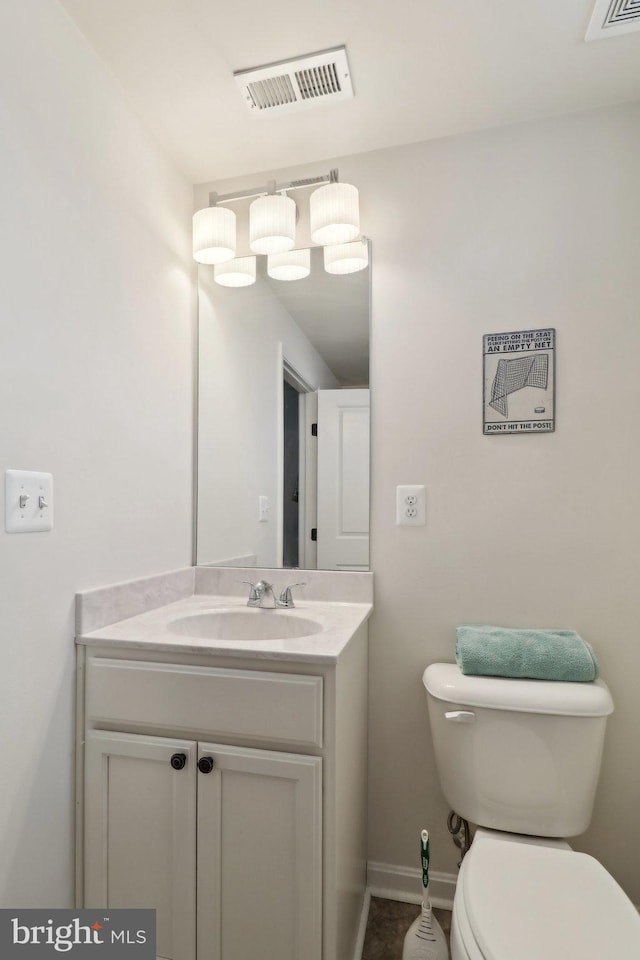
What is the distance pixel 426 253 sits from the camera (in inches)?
63.4

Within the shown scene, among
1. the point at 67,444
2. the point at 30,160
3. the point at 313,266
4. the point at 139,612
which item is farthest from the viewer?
the point at 313,266

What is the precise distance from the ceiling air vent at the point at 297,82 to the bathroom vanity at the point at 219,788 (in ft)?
4.58

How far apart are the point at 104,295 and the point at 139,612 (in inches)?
33.7

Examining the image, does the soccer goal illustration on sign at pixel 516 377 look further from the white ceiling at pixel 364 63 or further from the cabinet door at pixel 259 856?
the cabinet door at pixel 259 856

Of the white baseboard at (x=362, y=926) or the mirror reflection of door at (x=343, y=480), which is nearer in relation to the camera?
the white baseboard at (x=362, y=926)

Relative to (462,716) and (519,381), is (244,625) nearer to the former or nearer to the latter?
(462,716)

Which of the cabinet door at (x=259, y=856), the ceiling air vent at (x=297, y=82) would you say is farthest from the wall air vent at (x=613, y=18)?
the cabinet door at (x=259, y=856)

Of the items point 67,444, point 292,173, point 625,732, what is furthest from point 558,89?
point 625,732

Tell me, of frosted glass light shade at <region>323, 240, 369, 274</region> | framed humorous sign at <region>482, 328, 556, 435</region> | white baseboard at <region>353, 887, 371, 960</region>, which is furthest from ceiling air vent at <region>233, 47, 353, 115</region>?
white baseboard at <region>353, 887, 371, 960</region>

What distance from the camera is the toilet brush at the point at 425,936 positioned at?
3.90 ft

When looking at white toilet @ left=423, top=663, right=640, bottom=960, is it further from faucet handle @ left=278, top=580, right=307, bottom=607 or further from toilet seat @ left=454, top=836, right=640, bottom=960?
faucet handle @ left=278, top=580, right=307, bottom=607

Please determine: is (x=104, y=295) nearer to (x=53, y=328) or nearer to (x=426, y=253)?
(x=53, y=328)

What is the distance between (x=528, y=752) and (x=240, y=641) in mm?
744

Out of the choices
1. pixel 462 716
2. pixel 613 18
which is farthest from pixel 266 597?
pixel 613 18
